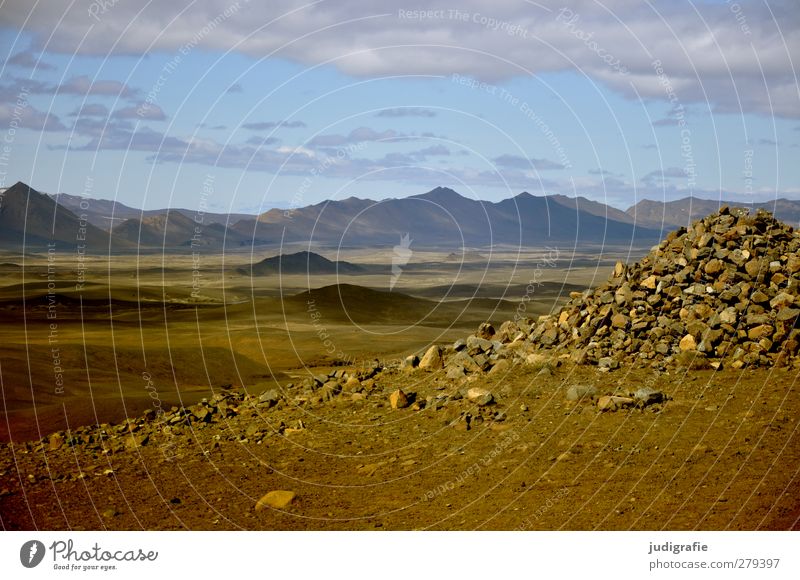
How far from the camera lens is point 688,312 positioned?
65.9 feet

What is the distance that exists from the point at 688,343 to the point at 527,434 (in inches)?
222

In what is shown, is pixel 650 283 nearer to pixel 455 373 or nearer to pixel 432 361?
pixel 455 373

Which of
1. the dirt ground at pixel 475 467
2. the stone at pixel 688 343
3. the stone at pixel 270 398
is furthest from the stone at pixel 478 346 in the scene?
the stone at pixel 270 398

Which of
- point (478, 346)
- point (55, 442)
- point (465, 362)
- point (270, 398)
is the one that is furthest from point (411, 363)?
point (55, 442)

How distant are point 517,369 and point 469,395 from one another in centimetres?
190

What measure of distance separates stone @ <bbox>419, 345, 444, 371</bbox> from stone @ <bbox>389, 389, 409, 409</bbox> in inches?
105

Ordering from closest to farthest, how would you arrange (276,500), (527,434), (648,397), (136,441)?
(276,500) → (527,434) → (648,397) → (136,441)

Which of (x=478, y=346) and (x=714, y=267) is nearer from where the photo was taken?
(x=714, y=267)

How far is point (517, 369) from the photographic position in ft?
65.2

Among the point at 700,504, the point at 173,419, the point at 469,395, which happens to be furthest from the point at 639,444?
the point at 173,419

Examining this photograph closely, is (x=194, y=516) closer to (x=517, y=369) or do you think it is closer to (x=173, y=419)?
(x=173, y=419)

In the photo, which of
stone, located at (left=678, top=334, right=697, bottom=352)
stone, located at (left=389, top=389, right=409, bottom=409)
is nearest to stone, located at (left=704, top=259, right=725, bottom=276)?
stone, located at (left=678, top=334, right=697, bottom=352)

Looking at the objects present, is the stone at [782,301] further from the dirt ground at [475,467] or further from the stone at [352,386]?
the stone at [352,386]

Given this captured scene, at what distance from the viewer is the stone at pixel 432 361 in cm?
2188
